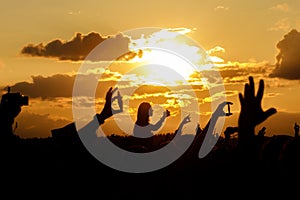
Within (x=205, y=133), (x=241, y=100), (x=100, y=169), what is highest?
(x=241, y=100)

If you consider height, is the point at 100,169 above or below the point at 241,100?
below

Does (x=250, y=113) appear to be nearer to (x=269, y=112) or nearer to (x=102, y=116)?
(x=269, y=112)

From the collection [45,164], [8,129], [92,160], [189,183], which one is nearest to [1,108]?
[8,129]

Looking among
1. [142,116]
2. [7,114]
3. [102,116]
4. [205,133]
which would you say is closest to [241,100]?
[205,133]

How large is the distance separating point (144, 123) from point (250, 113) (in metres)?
9.09

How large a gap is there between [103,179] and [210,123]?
14.2ft

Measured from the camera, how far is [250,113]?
431 inches

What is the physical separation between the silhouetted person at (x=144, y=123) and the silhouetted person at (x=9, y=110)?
4.20 meters

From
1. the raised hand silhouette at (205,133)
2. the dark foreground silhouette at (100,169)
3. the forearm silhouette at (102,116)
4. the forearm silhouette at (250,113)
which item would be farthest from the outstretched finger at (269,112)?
the forearm silhouette at (102,116)

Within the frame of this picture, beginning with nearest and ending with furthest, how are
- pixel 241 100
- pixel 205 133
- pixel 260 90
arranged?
pixel 260 90 < pixel 241 100 < pixel 205 133

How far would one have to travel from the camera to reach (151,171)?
56.4 ft

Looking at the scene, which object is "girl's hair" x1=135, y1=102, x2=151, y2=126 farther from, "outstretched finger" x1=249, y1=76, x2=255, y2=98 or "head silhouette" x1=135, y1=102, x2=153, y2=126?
"outstretched finger" x1=249, y1=76, x2=255, y2=98

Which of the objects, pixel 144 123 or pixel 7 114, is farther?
pixel 144 123

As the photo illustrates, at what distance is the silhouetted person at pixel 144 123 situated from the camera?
19656mm
